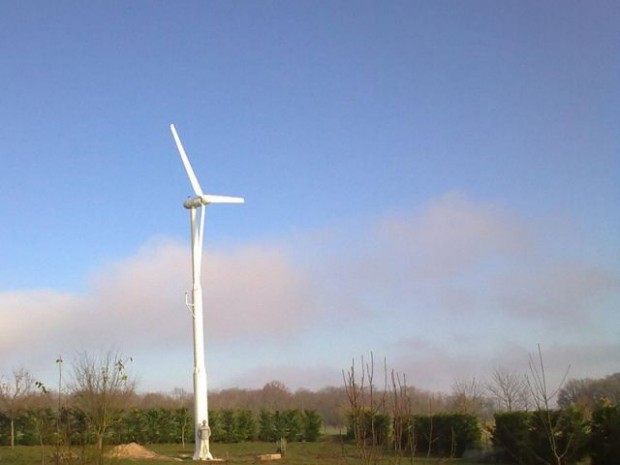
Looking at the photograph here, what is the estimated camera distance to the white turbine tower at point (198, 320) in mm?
24344

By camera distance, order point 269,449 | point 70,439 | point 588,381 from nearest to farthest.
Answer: point 70,439 < point 269,449 < point 588,381

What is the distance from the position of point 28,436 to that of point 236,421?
10380 millimetres

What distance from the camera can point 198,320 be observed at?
25.5m

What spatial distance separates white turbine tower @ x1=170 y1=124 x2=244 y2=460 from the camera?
79.9ft

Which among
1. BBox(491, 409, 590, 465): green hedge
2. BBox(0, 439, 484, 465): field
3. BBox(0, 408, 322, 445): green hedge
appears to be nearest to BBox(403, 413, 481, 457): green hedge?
BBox(0, 439, 484, 465): field

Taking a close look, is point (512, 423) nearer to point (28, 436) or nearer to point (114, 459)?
point (114, 459)

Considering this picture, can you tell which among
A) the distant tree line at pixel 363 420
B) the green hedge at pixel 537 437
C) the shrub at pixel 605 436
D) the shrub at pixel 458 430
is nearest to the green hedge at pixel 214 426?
the distant tree line at pixel 363 420

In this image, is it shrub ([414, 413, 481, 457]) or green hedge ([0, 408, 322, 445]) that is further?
green hedge ([0, 408, 322, 445])

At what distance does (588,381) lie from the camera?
36875 mm

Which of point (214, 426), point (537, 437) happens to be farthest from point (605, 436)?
point (214, 426)

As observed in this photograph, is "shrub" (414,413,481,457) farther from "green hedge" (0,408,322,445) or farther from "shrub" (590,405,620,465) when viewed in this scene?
"green hedge" (0,408,322,445)

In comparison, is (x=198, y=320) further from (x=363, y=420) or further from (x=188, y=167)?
(x=363, y=420)

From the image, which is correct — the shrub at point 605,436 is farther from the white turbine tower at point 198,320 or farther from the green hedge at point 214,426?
the green hedge at point 214,426

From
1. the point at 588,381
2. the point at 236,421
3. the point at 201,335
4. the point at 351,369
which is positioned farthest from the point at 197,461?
the point at 588,381
